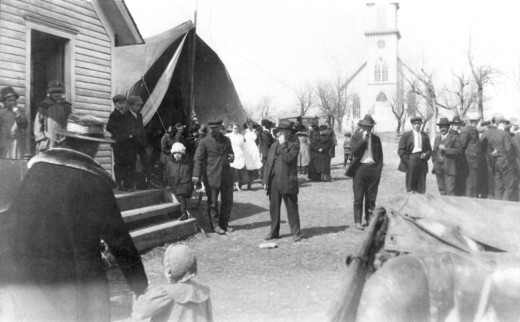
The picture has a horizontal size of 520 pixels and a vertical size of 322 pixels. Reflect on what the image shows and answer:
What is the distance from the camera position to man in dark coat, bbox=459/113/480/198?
9914 millimetres

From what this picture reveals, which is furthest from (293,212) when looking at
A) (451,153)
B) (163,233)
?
(451,153)

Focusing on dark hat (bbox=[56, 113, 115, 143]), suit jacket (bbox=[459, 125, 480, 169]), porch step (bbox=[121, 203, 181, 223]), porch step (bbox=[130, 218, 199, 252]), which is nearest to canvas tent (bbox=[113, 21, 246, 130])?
porch step (bbox=[121, 203, 181, 223])

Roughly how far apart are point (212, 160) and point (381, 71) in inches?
2101

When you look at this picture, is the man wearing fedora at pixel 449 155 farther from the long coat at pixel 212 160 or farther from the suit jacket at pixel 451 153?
Result: the long coat at pixel 212 160

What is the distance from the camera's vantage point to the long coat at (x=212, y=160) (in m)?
8.27

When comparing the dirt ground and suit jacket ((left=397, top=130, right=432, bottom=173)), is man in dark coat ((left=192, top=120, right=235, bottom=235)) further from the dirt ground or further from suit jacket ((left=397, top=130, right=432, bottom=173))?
suit jacket ((left=397, top=130, right=432, bottom=173))

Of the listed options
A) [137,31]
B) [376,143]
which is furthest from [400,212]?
[137,31]

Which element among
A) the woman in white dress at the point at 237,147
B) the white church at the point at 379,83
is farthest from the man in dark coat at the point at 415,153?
the white church at the point at 379,83

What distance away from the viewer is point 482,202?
293 centimetres

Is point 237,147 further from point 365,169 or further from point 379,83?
point 379,83

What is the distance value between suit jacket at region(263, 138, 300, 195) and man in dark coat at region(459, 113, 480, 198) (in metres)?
4.01

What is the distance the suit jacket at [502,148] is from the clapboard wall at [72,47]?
321 inches

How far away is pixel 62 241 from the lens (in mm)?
2557

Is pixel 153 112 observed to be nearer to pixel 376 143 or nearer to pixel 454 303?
pixel 376 143
